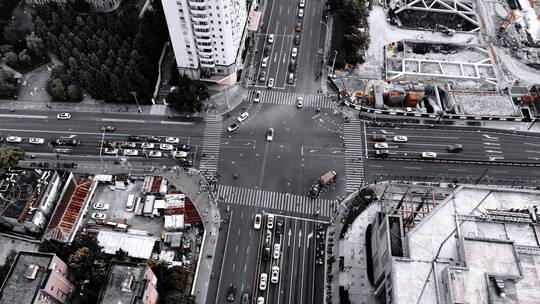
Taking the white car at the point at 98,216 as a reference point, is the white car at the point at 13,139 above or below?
above

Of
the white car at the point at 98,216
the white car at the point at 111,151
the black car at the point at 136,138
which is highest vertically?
the black car at the point at 136,138

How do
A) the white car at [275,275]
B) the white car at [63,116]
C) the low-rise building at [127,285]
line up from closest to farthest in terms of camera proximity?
1. the low-rise building at [127,285]
2. the white car at [275,275]
3. the white car at [63,116]

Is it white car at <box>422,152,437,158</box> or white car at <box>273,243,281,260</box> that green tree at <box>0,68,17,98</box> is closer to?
white car at <box>273,243,281,260</box>

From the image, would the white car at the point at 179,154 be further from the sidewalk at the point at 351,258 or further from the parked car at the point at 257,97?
the sidewalk at the point at 351,258

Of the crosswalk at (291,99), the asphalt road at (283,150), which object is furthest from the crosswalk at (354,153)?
the crosswalk at (291,99)

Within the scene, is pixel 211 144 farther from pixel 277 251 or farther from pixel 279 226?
pixel 277 251

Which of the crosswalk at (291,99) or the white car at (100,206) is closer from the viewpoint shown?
the white car at (100,206)

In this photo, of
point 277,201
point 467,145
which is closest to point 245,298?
point 277,201
